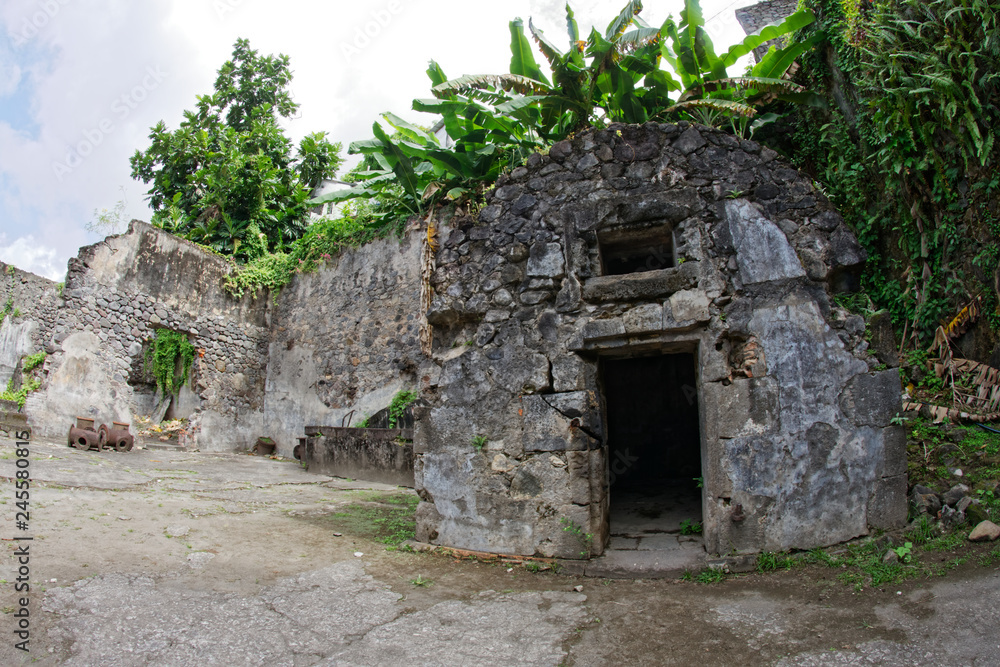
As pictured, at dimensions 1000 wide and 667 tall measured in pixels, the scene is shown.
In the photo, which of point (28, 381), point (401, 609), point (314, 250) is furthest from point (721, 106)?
point (28, 381)

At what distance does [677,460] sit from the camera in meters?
8.93

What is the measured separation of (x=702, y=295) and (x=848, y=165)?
118 inches

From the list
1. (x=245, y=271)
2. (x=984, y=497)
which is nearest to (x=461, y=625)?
(x=984, y=497)

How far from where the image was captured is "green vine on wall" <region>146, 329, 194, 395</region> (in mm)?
12258

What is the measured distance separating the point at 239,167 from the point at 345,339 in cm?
659

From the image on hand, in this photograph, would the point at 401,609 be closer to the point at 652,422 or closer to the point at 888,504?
the point at 888,504

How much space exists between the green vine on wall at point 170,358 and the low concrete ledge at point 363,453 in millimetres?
4481

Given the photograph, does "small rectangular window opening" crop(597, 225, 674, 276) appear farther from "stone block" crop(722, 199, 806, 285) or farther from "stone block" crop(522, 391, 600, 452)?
"stone block" crop(522, 391, 600, 452)

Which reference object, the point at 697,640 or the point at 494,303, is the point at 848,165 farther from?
the point at 697,640

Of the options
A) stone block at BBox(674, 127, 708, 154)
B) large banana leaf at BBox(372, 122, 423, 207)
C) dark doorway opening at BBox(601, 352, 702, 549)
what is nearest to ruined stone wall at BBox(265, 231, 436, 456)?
large banana leaf at BBox(372, 122, 423, 207)

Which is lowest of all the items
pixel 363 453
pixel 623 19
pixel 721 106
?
pixel 363 453

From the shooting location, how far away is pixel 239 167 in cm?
1538

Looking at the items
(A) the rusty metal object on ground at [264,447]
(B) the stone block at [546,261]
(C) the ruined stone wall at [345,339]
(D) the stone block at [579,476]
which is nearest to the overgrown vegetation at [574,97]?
(C) the ruined stone wall at [345,339]

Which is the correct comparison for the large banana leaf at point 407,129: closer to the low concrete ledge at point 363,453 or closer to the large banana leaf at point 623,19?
the large banana leaf at point 623,19
